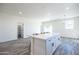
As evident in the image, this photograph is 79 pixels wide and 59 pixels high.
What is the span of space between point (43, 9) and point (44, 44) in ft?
2.92

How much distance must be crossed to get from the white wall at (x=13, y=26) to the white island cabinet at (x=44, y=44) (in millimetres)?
225

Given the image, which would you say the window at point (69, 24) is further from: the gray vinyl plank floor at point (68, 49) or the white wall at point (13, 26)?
the white wall at point (13, 26)

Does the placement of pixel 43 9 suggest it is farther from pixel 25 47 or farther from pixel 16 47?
pixel 16 47

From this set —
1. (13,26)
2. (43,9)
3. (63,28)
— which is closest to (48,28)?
(63,28)

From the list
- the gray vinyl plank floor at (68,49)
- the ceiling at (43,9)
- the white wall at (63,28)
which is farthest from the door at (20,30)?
the gray vinyl plank floor at (68,49)

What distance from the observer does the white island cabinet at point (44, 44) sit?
175 cm

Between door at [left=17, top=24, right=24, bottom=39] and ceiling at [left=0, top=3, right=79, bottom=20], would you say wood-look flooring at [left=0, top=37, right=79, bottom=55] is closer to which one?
door at [left=17, top=24, right=24, bottom=39]

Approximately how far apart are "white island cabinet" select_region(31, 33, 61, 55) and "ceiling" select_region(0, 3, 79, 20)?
53 cm

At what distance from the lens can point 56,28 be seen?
1.90 m

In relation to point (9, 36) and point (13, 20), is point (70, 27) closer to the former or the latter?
point (13, 20)
